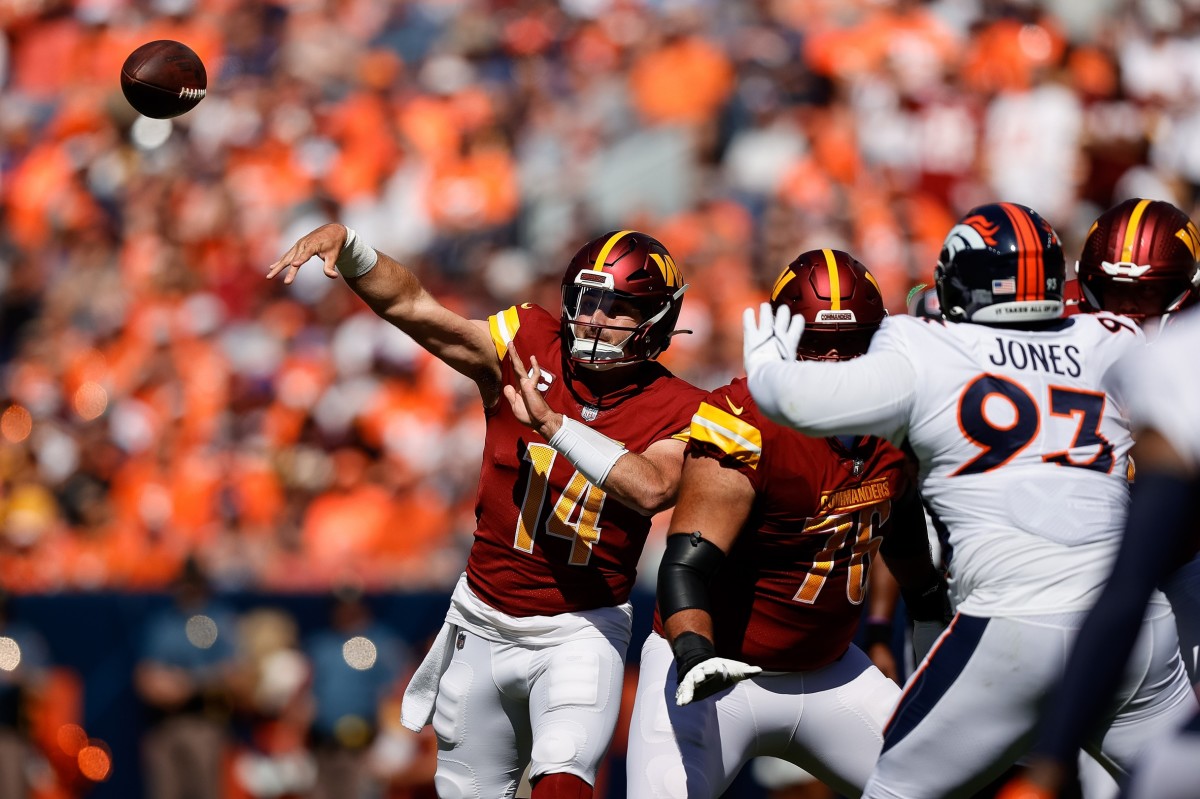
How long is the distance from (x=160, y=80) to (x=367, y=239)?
21.3 ft

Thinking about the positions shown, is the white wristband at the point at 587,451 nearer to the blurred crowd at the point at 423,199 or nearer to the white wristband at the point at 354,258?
the white wristband at the point at 354,258

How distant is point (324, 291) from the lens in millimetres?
11516

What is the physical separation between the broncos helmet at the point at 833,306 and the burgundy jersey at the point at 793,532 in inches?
9.6

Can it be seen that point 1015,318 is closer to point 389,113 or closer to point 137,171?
point 389,113

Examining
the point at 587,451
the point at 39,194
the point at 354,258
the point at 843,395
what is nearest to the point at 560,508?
the point at 587,451

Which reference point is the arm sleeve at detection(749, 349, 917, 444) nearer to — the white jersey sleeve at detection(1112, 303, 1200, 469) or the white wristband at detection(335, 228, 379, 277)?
the white jersey sleeve at detection(1112, 303, 1200, 469)

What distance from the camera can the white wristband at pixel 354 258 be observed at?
4.83m

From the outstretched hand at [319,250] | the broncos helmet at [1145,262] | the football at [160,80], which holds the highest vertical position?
the broncos helmet at [1145,262]

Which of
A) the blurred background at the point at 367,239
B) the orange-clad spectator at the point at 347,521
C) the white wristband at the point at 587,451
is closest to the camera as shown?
the white wristband at the point at 587,451

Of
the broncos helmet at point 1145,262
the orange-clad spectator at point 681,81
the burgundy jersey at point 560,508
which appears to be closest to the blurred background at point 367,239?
the orange-clad spectator at point 681,81

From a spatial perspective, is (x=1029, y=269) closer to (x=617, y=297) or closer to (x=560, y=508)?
(x=617, y=297)

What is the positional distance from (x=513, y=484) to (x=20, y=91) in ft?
40.0

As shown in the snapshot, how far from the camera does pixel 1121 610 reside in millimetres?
2787

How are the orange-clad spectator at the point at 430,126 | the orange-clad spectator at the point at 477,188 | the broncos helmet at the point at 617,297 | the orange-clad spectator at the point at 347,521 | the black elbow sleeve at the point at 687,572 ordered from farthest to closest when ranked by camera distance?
the orange-clad spectator at the point at 430,126 → the orange-clad spectator at the point at 477,188 → the orange-clad spectator at the point at 347,521 → the broncos helmet at the point at 617,297 → the black elbow sleeve at the point at 687,572
